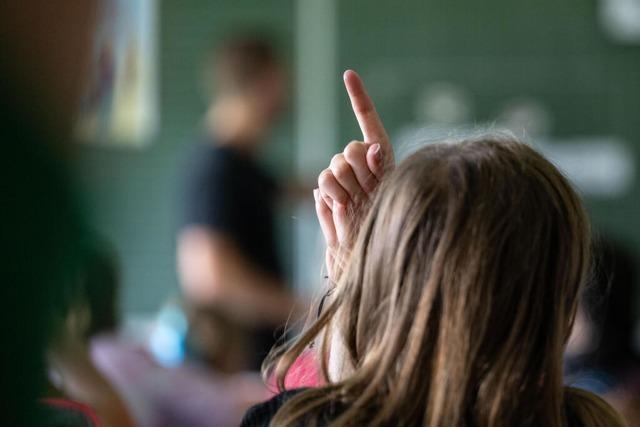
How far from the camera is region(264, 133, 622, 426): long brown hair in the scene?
1008 mm

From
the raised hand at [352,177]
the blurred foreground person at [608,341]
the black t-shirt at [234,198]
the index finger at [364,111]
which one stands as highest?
the index finger at [364,111]

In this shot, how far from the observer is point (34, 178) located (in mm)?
608

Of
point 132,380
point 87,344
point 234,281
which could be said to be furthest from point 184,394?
point 87,344

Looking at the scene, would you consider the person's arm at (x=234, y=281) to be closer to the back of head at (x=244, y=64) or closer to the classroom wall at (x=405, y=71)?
the back of head at (x=244, y=64)

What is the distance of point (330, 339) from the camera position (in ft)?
3.71

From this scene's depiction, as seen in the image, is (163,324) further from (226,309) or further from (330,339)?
(330,339)

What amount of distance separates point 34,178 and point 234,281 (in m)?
2.54

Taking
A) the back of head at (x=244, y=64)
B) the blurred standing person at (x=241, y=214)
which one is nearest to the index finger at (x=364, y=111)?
the blurred standing person at (x=241, y=214)

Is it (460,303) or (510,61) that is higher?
(510,61)

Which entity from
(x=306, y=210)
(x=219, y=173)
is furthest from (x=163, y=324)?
(x=306, y=210)

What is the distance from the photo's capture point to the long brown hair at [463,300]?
101cm

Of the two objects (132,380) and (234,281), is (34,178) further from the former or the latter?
(234,281)

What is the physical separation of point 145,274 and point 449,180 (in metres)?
3.43

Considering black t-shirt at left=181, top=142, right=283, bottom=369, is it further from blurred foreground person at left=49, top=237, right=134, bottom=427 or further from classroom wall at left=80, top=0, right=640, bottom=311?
blurred foreground person at left=49, top=237, right=134, bottom=427
